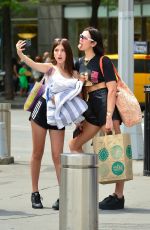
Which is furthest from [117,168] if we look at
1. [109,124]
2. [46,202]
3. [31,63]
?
[31,63]

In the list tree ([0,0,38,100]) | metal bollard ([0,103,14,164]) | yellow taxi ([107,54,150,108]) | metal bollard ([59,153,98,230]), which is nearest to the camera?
metal bollard ([59,153,98,230])

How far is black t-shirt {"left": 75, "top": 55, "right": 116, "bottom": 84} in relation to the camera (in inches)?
314

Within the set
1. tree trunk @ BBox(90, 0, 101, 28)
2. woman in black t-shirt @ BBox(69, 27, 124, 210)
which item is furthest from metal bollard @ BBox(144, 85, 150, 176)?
tree trunk @ BBox(90, 0, 101, 28)

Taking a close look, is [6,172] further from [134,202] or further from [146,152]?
[134,202]

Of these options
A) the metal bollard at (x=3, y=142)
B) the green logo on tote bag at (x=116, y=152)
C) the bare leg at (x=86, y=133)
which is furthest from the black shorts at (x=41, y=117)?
the metal bollard at (x=3, y=142)

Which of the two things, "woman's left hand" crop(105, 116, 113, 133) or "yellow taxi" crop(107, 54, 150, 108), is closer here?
"woman's left hand" crop(105, 116, 113, 133)

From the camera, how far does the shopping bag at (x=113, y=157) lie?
793cm

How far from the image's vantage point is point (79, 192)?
17.7 ft

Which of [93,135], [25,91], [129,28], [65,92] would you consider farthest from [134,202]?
[25,91]

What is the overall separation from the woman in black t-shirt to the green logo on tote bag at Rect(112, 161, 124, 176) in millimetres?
326

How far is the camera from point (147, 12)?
120 feet

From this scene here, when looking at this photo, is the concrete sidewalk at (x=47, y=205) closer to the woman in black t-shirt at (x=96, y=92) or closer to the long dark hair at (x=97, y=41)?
the woman in black t-shirt at (x=96, y=92)

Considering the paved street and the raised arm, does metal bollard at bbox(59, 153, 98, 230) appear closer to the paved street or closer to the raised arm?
the paved street

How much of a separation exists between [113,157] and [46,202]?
121 centimetres
